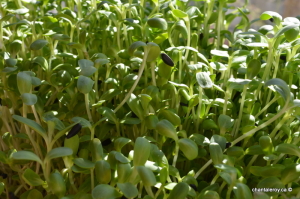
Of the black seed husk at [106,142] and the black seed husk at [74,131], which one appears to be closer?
the black seed husk at [74,131]

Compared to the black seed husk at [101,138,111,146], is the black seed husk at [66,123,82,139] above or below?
above

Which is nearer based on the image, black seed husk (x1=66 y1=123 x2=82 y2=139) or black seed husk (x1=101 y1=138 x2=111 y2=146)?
black seed husk (x1=66 y1=123 x2=82 y2=139)

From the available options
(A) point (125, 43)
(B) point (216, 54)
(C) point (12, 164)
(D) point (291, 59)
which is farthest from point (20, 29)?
(D) point (291, 59)

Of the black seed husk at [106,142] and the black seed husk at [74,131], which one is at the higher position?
the black seed husk at [74,131]

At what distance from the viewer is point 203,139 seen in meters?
0.69

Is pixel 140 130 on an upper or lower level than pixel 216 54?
lower

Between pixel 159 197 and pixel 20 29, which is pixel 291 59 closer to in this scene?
pixel 159 197

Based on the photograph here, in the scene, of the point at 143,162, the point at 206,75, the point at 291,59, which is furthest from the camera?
the point at 291,59

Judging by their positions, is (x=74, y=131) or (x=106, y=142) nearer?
(x=74, y=131)

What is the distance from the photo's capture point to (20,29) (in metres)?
0.96

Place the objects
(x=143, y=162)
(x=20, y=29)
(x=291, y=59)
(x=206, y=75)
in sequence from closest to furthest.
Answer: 1. (x=143, y=162)
2. (x=206, y=75)
3. (x=291, y=59)
4. (x=20, y=29)

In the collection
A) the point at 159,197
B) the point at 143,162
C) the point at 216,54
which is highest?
the point at 216,54

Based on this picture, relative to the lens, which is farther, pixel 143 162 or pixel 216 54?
pixel 216 54

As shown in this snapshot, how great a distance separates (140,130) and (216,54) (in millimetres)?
245
